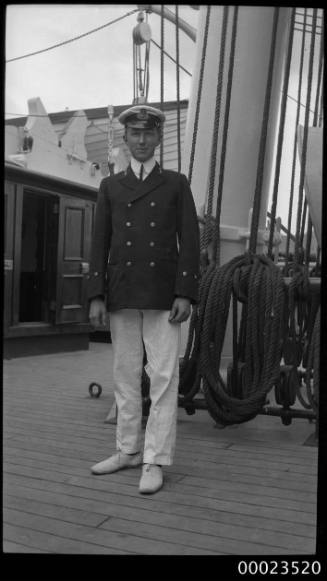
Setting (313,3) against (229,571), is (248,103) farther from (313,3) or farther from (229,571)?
(229,571)

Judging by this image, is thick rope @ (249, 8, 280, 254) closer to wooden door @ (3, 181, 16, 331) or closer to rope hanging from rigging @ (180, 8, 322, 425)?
rope hanging from rigging @ (180, 8, 322, 425)

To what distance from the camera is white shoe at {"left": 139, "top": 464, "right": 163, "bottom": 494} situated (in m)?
2.32

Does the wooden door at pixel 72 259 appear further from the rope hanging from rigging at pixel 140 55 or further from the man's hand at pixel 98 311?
the man's hand at pixel 98 311

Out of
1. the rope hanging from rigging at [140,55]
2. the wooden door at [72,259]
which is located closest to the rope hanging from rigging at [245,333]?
the rope hanging from rigging at [140,55]

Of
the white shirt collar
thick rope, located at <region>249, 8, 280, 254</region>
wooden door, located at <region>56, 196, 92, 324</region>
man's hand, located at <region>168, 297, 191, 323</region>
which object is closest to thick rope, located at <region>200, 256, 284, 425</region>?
thick rope, located at <region>249, 8, 280, 254</region>

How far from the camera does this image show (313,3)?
4.81ft

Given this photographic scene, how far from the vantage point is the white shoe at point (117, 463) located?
2562mm

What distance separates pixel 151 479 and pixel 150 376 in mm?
391

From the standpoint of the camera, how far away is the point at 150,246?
246 cm

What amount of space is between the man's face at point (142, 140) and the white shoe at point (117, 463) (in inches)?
47.9

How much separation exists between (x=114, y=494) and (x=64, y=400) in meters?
2.04

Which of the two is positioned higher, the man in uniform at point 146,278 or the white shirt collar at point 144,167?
the white shirt collar at point 144,167

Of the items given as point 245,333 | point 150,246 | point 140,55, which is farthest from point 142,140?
point 140,55

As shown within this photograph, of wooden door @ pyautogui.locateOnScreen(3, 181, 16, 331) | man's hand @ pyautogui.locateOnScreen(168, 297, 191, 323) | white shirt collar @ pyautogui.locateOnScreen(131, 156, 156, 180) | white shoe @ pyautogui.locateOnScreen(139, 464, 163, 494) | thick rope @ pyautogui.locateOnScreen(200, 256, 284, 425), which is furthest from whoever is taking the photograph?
wooden door @ pyautogui.locateOnScreen(3, 181, 16, 331)
